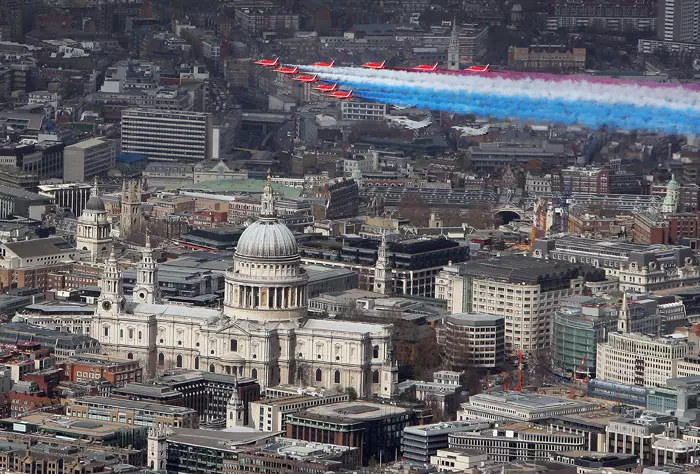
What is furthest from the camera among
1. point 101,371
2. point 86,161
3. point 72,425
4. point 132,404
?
point 86,161

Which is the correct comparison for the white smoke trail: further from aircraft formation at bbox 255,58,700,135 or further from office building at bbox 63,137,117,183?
office building at bbox 63,137,117,183

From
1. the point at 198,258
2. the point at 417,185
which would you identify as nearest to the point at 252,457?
the point at 198,258

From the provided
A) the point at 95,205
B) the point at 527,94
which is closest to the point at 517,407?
the point at 527,94

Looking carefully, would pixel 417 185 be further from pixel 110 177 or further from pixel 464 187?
pixel 110 177

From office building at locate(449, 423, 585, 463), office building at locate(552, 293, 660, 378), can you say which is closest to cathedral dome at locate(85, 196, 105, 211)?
office building at locate(552, 293, 660, 378)

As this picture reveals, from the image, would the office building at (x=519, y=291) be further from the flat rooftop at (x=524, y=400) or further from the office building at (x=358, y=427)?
the office building at (x=358, y=427)

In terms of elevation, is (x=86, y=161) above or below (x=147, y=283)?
below

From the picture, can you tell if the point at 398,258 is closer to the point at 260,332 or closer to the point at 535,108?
the point at 260,332
